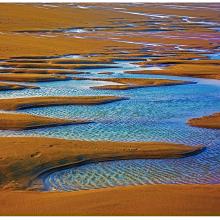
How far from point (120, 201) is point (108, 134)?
6.55 meters

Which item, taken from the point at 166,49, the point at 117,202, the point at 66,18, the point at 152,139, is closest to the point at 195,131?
the point at 152,139

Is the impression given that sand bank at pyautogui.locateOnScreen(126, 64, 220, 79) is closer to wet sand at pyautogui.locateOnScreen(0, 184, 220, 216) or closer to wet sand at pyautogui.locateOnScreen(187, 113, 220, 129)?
wet sand at pyautogui.locateOnScreen(187, 113, 220, 129)

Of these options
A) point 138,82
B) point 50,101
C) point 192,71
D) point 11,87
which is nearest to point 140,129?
point 50,101

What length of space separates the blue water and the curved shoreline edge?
0.37 m

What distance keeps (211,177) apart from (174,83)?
646 inches

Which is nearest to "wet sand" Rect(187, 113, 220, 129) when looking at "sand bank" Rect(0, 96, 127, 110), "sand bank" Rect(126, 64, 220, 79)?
"sand bank" Rect(0, 96, 127, 110)

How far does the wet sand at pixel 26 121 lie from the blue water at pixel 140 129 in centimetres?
47

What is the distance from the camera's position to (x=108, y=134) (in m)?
17.8

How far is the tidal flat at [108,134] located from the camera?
11625 mm

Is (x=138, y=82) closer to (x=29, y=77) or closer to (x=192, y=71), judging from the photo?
(x=192, y=71)

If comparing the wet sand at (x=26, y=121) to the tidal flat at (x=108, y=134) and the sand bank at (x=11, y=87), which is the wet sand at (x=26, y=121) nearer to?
the tidal flat at (x=108, y=134)

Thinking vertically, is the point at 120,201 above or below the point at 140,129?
above

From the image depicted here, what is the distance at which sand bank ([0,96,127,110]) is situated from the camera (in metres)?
21.8

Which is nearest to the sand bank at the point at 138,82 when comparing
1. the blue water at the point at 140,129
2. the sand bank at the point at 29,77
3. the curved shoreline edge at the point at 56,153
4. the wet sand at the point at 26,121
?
the blue water at the point at 140,129
